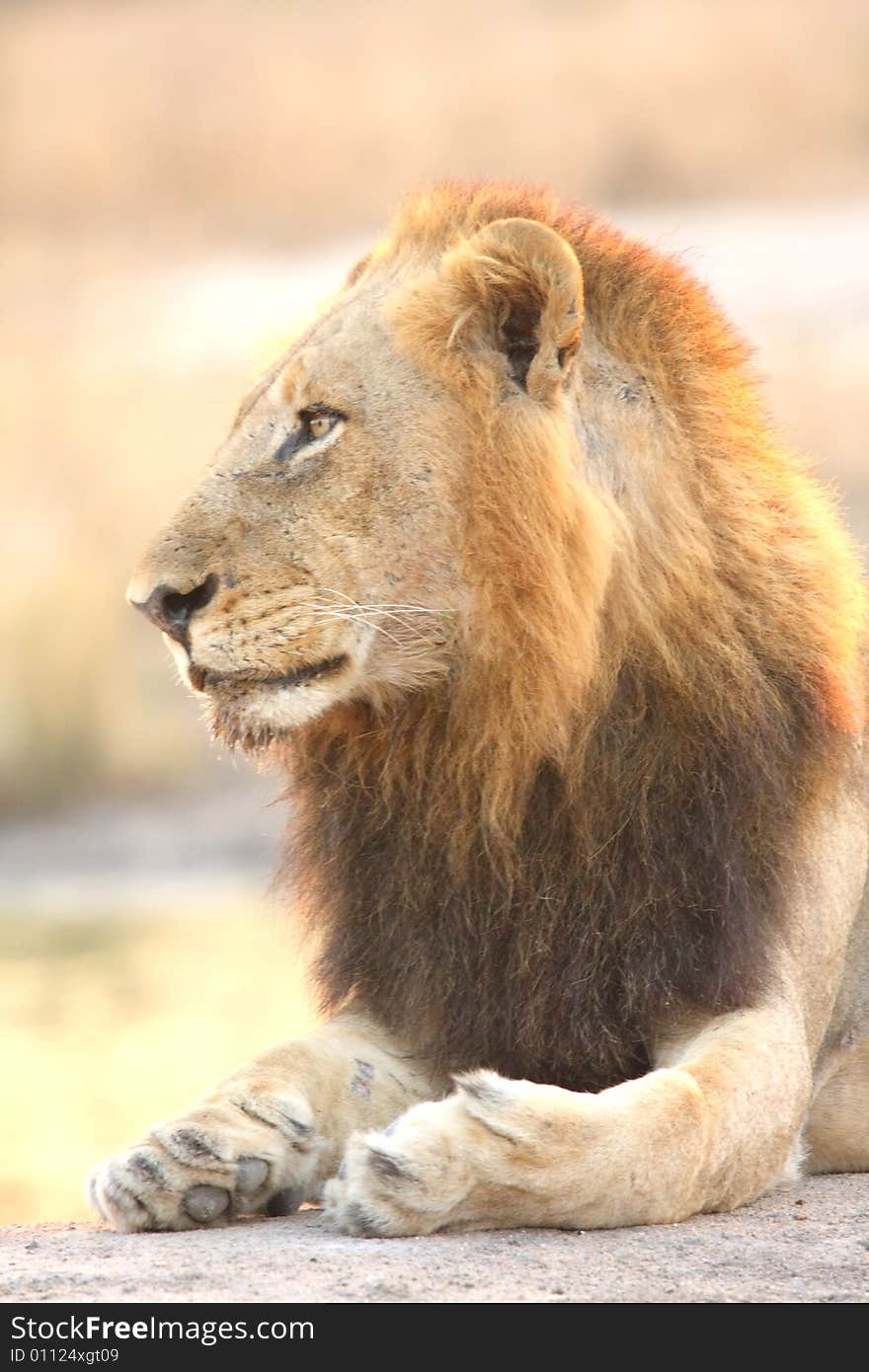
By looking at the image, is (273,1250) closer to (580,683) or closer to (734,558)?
(580,683)

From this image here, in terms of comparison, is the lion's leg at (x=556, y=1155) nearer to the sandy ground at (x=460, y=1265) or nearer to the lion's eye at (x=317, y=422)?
the sandy ground at (x=460, y=1265)

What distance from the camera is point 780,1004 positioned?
15.2 feet

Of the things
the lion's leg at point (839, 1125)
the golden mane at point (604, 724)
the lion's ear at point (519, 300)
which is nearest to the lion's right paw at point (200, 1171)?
the golden mane at point (604, 724)

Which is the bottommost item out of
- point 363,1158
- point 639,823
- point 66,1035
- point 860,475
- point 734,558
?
point 66,1035

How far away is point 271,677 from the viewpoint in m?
4.49

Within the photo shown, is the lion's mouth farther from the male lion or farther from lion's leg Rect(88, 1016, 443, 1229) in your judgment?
lion's leg Rect(88, 1016, 443, 1229)

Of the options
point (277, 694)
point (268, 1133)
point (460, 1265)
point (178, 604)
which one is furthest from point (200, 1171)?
point (178, 604)

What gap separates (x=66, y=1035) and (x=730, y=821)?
742cm

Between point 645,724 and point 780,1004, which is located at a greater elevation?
point 645,724

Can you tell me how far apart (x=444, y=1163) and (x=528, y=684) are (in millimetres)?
985

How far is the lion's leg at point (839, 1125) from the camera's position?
512 cm
